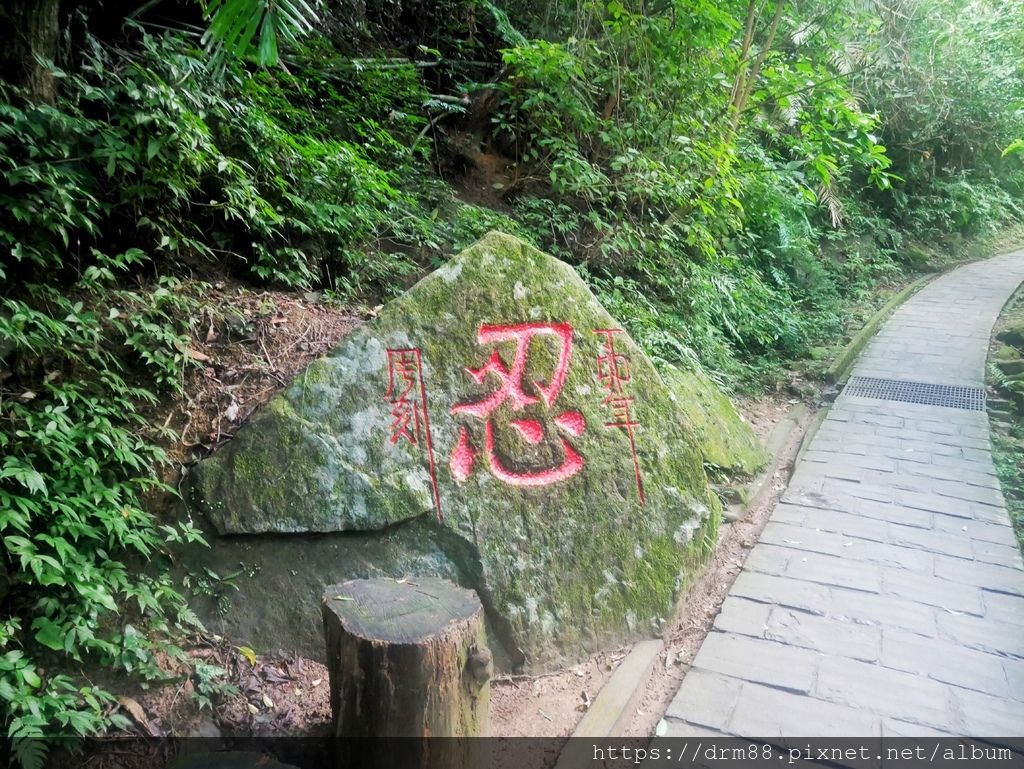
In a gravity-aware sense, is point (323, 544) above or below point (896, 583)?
above

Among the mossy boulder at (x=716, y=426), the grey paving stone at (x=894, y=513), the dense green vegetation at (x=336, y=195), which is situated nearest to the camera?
the dense green vegetation at (x=336, y=195)

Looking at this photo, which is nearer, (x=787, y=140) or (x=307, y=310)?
(x=307, y=310)

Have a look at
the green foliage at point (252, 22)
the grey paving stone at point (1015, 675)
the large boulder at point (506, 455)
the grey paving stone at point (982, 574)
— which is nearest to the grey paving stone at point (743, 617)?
the large boulder at point (506, 455)

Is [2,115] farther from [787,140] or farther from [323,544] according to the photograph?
[787,140]

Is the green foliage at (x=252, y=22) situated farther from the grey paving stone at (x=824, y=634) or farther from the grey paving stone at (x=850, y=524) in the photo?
the grey paving stone at (x=850, y=524)

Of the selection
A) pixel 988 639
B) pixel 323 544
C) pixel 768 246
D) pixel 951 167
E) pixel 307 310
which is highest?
pixel 951 167

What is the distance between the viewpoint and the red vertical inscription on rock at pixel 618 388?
345cm

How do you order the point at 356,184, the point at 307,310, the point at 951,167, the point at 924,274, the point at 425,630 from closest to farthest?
the point at 425,630
the point at 307,310
the point at 356,184
the point at 924,274
the point at 951,167

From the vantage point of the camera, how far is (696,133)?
19.0 feet

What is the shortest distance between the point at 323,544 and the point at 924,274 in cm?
1210

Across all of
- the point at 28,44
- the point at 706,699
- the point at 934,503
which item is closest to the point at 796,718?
the point at 706,699

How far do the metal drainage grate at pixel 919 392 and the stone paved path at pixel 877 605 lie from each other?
0.81 feet

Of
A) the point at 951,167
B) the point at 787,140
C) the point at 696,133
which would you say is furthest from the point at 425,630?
the point at 951,167

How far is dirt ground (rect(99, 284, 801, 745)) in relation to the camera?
2502mm
